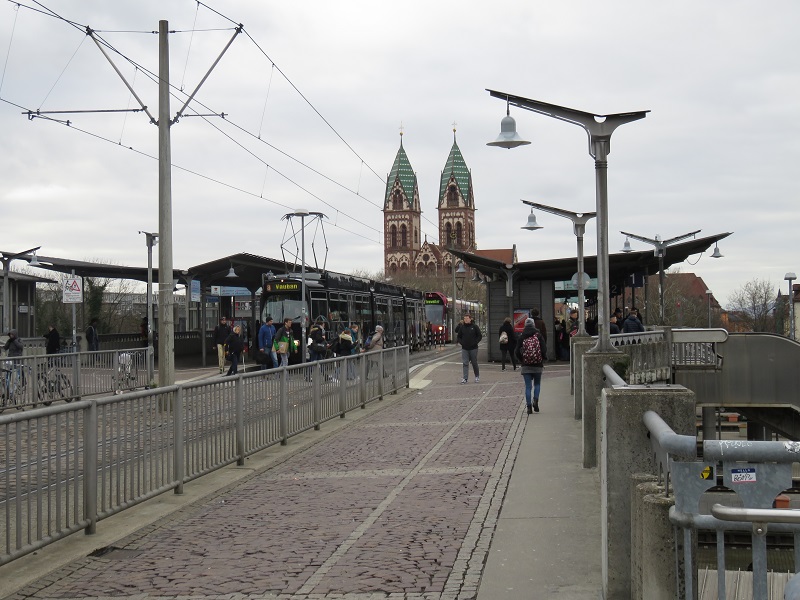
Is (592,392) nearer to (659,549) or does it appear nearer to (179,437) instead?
(179,437)

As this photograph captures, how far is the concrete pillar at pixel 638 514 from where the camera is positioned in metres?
4.72

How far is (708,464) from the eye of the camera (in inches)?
158

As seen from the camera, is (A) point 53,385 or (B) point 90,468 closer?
(B) point 90,468

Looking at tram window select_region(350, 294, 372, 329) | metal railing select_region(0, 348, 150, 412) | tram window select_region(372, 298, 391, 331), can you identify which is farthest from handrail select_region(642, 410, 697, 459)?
tram window select_region(372, 298, 391, 331)

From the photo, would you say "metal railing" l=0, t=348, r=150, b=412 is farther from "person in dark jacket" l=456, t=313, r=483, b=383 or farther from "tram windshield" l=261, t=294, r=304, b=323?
"tram windshield" l=261, t=294, r=304, b=323

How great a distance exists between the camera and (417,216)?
495 ft

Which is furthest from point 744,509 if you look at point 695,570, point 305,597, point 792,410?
point 792,410

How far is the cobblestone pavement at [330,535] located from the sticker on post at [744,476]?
2814 millimetres

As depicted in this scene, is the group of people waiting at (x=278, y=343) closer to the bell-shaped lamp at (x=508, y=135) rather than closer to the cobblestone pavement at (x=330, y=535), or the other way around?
the bell-shaped lamp at (x=508, y=135)

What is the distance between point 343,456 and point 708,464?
29.9ft

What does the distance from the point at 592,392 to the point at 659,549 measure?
8.13 metres

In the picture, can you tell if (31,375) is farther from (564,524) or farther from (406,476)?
(564,524)

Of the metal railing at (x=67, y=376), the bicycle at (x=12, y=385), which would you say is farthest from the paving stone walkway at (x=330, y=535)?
the metal railing at (x=67, y=376)

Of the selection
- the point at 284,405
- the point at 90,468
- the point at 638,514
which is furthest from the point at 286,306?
the point at 638,514
